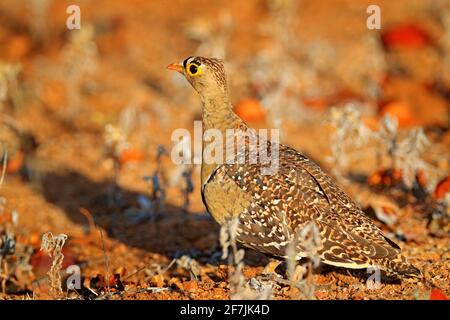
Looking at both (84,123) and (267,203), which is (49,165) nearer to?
(84,123)

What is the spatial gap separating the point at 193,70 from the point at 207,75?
0.16 m

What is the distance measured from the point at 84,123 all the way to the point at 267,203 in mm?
6662

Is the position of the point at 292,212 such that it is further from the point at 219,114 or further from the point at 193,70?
the point at 193,70

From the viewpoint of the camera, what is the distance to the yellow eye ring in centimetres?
698

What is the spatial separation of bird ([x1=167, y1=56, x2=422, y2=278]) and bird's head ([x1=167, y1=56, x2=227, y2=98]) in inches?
23.1

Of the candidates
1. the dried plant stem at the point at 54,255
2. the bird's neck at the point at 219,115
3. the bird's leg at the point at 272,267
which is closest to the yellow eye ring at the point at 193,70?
the bird's neck at the point at 219,115

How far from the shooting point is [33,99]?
12805 mm

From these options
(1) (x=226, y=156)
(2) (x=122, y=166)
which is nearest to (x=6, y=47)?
(2) (x=122, y=166)

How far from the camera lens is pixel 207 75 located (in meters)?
6.97

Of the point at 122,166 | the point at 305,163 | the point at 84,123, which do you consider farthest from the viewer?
the point at 84,123

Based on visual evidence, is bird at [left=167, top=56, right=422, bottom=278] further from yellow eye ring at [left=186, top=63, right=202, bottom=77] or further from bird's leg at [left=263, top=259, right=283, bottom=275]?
yellow eye ring at [left=186, top=63, right=202, bottom=77]

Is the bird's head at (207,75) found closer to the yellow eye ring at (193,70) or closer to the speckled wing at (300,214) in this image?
the yellow eye ring at (193,70)

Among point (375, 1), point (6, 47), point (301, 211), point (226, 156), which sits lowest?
point (301, 211)

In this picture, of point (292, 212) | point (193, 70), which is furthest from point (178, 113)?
point (292, 212)
